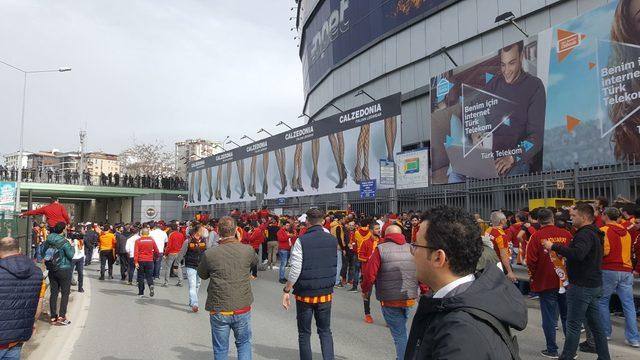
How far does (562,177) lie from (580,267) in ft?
29.4

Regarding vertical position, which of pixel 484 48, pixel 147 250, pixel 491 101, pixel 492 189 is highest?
pixel 484 48

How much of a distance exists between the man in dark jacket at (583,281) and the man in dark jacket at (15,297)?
17.9 feet

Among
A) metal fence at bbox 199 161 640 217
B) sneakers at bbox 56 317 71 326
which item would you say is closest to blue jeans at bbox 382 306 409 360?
metal fence at bbox 199 161 640 217

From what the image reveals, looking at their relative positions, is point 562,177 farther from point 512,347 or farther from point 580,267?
point 512,347

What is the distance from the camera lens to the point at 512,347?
5.63 ft

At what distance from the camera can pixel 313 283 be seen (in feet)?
18.1

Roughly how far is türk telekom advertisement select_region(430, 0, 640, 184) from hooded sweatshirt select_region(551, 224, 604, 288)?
384 inches

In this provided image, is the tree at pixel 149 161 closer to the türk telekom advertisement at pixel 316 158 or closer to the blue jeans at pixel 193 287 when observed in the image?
the türk telekom advertisement at pixel 316 158

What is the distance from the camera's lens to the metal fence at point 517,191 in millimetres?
12156

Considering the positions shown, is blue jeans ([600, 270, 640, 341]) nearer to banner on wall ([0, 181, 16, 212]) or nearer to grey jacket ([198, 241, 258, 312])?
grey jacket ([198, 241, 258, 312])

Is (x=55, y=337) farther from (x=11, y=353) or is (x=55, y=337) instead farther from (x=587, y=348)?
(x=587, y=348)

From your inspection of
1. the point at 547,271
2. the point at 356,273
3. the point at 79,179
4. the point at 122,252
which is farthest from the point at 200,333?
the point at 79,179

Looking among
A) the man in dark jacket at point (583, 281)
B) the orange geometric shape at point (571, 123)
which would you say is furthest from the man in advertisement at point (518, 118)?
the man in dark jacket at point (583, 281)

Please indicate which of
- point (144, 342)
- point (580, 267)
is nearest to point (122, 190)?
point (144, 342)
